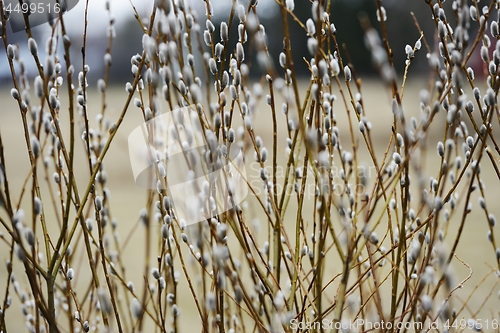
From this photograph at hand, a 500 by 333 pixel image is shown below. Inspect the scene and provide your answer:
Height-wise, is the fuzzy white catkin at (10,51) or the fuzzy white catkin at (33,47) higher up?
the fuzzy white catkin at (10,51)

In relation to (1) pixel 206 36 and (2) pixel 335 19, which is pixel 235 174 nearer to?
(1) pixel 206 36

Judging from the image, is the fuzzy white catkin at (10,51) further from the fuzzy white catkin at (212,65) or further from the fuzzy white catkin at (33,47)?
the fuzzy white catkin at (212,65)

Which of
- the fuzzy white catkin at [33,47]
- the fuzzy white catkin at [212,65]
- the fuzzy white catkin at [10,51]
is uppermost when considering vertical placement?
the fuzzy white catkin at [10,51]

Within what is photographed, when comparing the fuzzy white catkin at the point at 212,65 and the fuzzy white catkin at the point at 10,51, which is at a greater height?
the fuzzy white catkin at the point at 10,51

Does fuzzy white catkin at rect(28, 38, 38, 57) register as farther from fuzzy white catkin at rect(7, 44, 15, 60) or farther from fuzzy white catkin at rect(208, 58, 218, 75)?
fuzzy white catkin at rect(208, 58, 218, 75)

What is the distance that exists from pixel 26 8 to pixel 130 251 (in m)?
3.42

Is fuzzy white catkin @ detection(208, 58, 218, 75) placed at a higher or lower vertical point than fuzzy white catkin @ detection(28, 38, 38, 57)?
lower

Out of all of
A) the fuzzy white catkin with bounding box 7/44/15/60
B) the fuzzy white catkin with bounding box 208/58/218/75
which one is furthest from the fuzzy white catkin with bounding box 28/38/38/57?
Answer: the fuzzy white catkin with bounding box 208/58/218/75

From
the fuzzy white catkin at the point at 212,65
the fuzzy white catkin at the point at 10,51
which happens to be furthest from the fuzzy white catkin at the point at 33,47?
the fuzzy white catkin at the point at 212,65

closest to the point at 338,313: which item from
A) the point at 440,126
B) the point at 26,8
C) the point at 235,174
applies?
the point at 235,174

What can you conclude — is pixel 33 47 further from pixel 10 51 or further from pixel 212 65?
pixel 212 65

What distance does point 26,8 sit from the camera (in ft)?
2.51

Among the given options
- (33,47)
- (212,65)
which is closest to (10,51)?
(33,47)

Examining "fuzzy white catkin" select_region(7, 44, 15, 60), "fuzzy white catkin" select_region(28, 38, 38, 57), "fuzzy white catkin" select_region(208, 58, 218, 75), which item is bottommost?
"fuzzy white catkin" select_region(208, 58, 218, 75)
